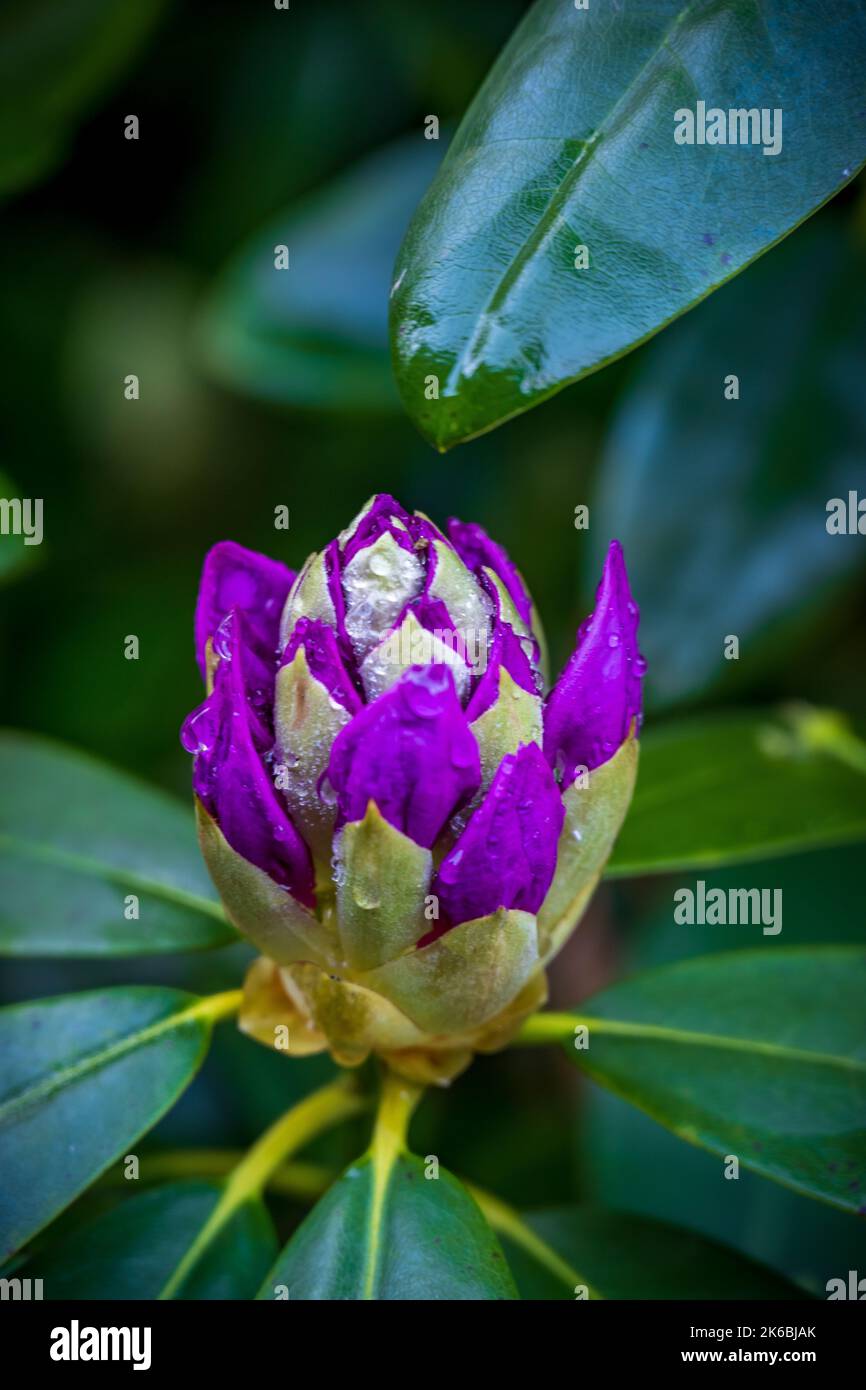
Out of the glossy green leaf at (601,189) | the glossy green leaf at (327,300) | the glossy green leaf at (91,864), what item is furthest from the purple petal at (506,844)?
the glossy green leaf at (327,300)

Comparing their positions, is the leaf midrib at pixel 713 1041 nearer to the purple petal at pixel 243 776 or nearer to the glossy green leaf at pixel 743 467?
the purple petal at pixel 243 776

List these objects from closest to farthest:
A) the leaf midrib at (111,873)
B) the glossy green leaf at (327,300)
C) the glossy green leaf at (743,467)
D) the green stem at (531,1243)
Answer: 1. the green stem at (531,1243)
2. the leaf midrib at (111,873)
3. the glossy green leaf at (743,467)
4. the glossy green leaf at (327,300)

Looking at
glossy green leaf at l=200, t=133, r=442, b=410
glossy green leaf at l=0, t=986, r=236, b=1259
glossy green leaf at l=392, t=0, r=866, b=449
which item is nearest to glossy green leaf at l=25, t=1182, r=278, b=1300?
glossy green leaf at l=0, t=986, r=236, b=1259

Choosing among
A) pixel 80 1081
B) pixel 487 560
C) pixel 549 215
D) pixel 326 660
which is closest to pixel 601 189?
pixel 549 215

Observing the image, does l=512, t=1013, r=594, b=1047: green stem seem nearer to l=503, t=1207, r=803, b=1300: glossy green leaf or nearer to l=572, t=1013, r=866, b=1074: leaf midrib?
l=572, t=1013, r=866, b=1074: leaf midrib

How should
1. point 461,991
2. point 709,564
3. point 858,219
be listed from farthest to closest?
1. point 858,219
2. point 709,564
3. point 461,991
